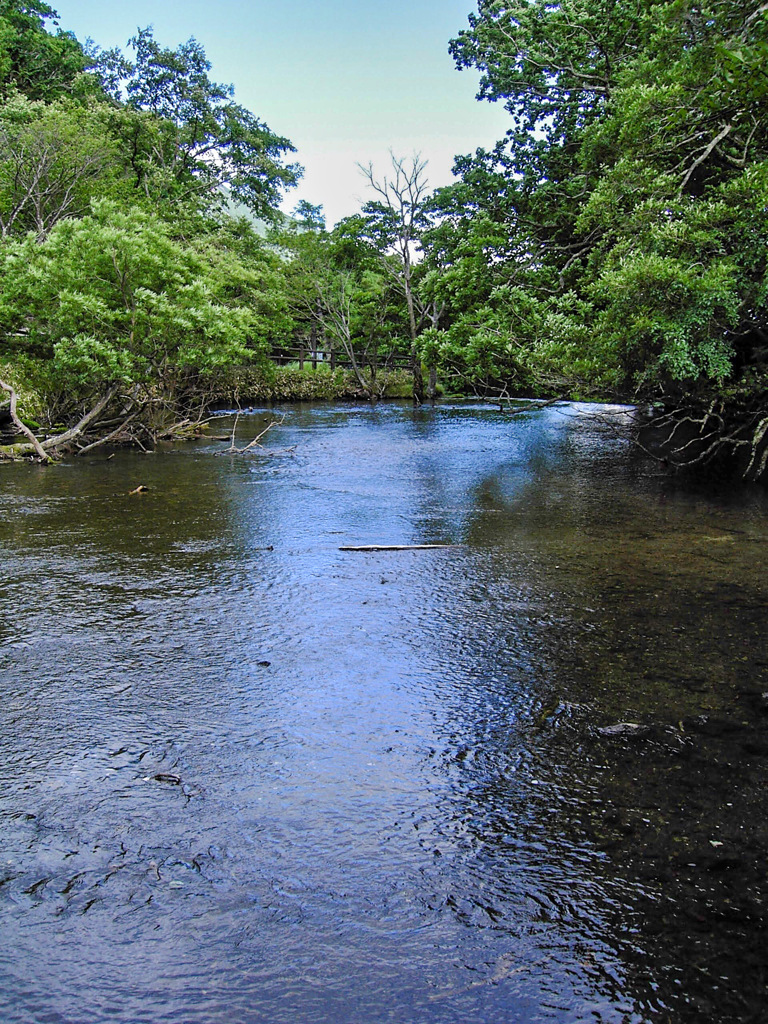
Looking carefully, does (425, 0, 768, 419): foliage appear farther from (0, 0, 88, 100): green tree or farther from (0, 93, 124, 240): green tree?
(0, 0, 88, 100): green tree

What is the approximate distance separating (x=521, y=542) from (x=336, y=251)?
25.1 m

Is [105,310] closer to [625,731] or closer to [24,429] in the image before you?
[24,429]

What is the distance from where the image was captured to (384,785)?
2.57 meters

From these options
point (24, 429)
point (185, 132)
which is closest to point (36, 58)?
point (185, 132)

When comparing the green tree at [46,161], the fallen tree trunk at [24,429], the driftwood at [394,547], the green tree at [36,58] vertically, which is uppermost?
the green tree at [36,58]

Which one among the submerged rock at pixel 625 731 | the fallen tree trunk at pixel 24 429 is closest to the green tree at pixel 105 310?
the fallen tree trunk at pixel 24 429

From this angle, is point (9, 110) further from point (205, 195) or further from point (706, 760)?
point (706, 760)

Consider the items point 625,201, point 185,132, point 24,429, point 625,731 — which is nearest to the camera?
point 625,731

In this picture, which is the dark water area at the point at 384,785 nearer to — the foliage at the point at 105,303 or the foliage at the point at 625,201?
the foliage at the point at 625,201

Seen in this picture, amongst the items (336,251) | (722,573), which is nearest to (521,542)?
(722,573)

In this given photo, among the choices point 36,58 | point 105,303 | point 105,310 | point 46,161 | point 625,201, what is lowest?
point 105,310

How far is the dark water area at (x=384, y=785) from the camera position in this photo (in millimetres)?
1745

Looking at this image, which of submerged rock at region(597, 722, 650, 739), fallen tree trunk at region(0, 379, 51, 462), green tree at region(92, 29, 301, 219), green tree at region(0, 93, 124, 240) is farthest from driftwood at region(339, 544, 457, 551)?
green tree at region(92, 29, 301, 219)

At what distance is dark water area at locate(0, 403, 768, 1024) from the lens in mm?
1745
